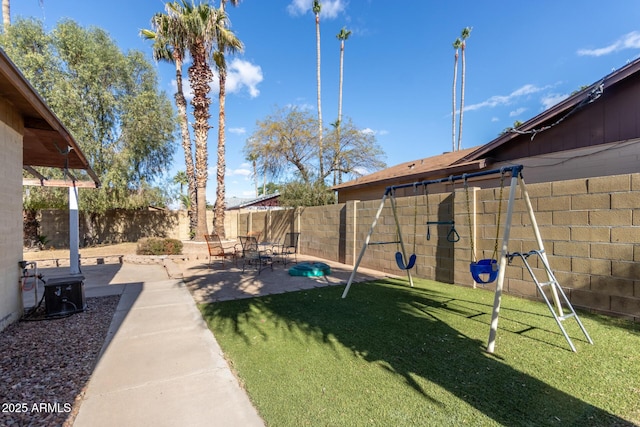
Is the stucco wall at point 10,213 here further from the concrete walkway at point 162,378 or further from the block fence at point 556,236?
the block fence at point 556,236

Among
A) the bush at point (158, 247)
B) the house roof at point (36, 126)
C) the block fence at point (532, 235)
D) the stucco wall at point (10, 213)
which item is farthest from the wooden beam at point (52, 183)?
the block fence at point (532, 235)

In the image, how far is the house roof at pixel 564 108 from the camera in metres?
5.60

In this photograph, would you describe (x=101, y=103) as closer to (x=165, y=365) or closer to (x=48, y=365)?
(x=48, y=365)

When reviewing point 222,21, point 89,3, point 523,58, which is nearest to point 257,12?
point 222,21

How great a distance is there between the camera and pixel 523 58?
16.3m

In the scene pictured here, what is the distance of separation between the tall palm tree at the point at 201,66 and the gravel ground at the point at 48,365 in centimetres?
823

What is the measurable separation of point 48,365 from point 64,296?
203cm

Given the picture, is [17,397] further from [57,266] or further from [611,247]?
[57,266]

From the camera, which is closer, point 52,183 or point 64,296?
point 64,296

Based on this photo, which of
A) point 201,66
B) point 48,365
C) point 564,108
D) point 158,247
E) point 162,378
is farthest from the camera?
point 201,66

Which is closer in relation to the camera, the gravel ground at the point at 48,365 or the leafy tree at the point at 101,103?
the gravel ground at the point at 48,365

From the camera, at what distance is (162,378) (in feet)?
8.90

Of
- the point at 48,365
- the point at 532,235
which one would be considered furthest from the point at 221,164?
the point at 532,235

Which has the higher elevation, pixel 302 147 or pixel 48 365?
pixel 302 147
